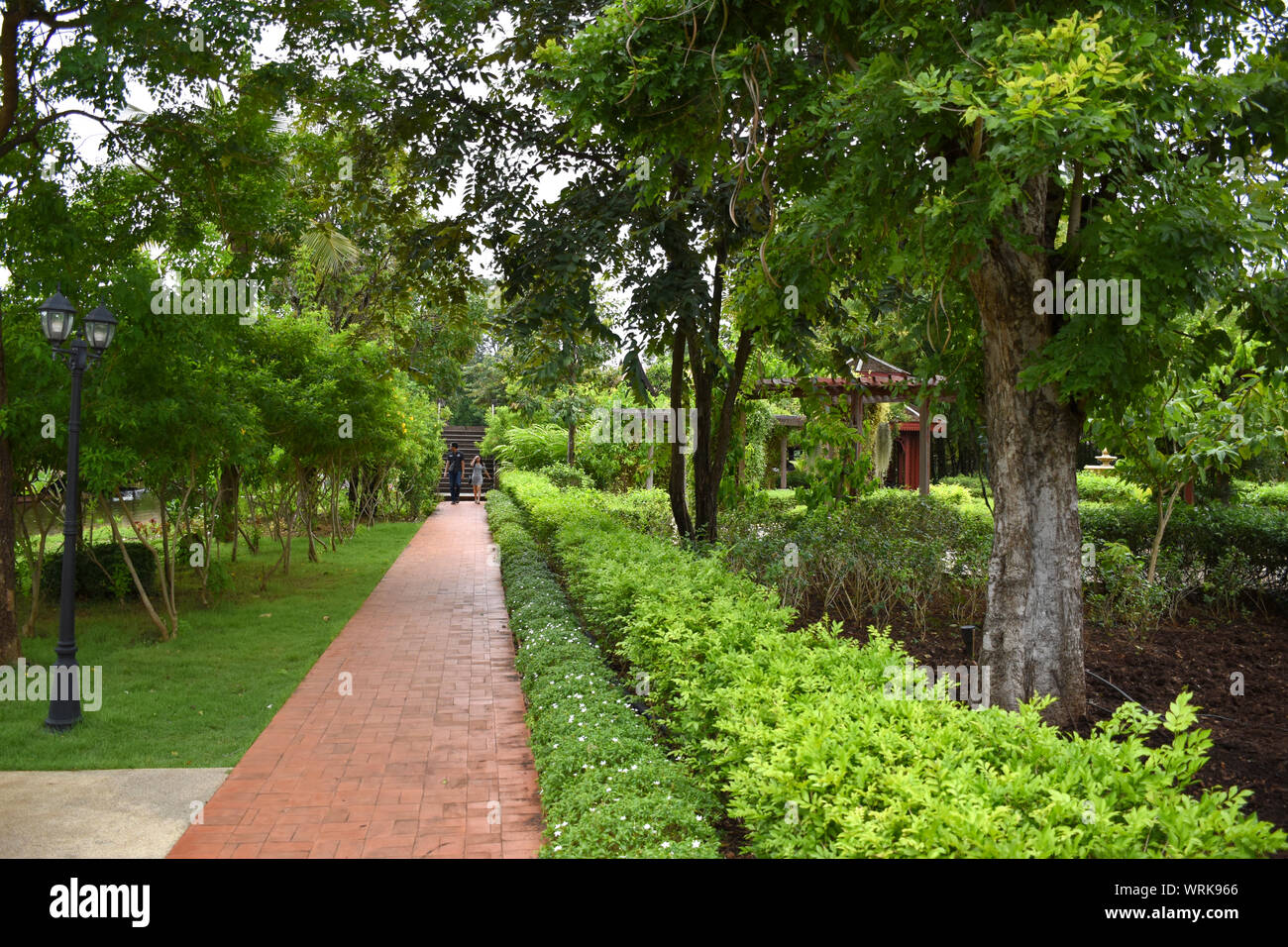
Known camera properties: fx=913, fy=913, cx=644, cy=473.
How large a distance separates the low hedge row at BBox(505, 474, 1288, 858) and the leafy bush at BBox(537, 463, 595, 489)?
18.5 meters

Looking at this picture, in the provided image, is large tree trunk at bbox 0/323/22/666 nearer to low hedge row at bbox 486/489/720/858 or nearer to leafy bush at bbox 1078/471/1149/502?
low hedge row at bbox 486/489/720/858

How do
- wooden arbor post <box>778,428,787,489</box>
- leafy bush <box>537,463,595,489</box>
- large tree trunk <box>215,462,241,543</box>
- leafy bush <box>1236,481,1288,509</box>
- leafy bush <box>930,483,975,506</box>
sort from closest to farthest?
large tree trunk <box>215,462,241,543</box>
leafy bush <box>1236,481,1288,509</box>
leafy bush <box>930,483,975,506</box>
leafy bush <box>537,463,595,489</box>
wooden arbor post <box>778,428,787,489</box>

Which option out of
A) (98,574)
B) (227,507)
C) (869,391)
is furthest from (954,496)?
(98,574)

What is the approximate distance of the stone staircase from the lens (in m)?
35.9

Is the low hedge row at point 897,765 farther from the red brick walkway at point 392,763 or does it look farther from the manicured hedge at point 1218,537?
the manicured hedge at point 1218,537

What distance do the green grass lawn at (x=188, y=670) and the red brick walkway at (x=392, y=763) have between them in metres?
0.31

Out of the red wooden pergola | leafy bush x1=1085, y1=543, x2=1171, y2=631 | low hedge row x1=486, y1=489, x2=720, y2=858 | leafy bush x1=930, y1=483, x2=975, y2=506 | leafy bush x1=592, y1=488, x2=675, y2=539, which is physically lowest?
low hedge row x1=486, y1=489, x2=720, y2=858

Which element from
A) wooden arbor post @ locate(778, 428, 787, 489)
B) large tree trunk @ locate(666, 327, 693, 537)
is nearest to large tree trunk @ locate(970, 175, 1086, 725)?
large tree trunk @ locate(666, 327, 693, 537)

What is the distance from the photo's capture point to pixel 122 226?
8875 mm

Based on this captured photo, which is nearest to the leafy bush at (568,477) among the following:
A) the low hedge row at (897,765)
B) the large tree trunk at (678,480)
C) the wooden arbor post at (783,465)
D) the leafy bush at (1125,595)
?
the wooden arbor post at (783,465)

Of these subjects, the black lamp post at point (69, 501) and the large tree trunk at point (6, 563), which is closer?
the black lamp post at point (69, 501)

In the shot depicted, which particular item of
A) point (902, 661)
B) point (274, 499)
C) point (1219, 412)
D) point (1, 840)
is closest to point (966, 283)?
point (902, 661)

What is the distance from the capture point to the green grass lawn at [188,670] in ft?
19.9
